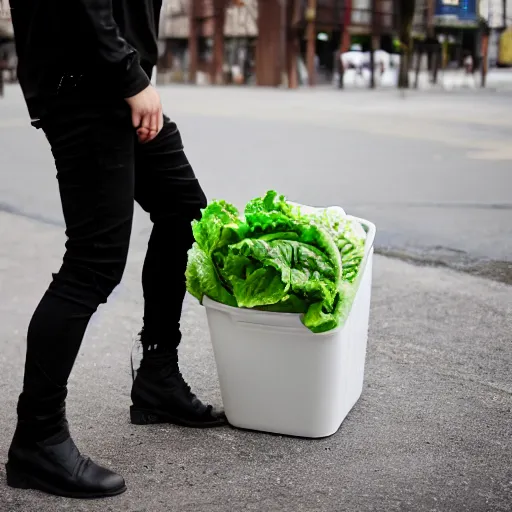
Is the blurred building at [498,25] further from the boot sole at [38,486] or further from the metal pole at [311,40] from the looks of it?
the boot sole at [38,486]

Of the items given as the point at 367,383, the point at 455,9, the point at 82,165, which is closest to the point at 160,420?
the point at 367,383

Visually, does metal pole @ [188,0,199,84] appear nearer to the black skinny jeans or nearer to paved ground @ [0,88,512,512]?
paved ground @ [0,88,512,512]

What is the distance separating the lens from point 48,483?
95.9 inches

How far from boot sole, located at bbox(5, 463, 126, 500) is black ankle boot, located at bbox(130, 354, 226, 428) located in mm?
435

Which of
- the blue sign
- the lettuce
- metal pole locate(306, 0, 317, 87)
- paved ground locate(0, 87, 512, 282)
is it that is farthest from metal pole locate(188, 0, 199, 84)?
the lettuce

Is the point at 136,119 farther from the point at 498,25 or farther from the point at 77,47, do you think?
the point at 498,25

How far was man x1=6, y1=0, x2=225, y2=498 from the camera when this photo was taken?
7.27ft

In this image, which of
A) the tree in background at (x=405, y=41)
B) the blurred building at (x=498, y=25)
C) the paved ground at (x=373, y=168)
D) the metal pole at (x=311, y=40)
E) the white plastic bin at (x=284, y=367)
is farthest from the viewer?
the blurred building at (x=498, y=25)

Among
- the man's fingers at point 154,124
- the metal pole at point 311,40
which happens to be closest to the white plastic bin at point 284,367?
the man's fingers at point 154,124

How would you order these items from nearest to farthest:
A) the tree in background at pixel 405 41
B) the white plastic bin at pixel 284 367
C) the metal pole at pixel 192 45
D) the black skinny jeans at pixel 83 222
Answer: the black skinny jeans at pixel 83 222 → the white plastic bin at pixel 284 367 → the tree in background at pixel 405 41 → the metal pole at pixel 192 45

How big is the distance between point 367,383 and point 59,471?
1.34m

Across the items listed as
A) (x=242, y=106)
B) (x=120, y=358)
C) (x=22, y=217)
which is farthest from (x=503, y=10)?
(x=120, y=358)

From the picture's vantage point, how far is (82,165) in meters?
2.29

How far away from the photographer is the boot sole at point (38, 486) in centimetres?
242
